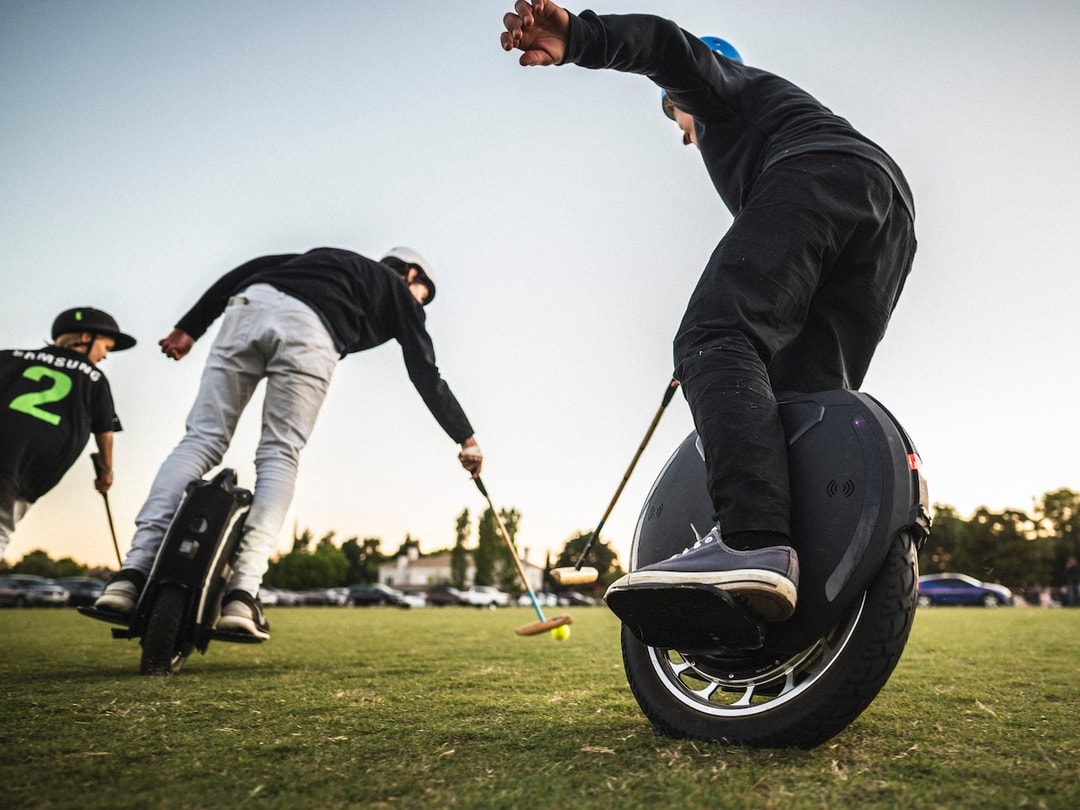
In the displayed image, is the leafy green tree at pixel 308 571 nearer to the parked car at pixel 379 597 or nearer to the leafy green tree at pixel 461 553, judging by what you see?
the leafy green tree at pixel 461 553

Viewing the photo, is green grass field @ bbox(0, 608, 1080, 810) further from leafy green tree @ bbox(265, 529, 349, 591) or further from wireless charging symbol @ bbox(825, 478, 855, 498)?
leafy green tree @ bbox(265, 529, 349, 591)

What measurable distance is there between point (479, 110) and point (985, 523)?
76.2 meters

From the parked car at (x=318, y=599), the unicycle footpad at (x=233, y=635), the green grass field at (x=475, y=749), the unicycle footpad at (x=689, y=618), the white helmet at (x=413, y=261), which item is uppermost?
the white helmet at (x=413, y=261)

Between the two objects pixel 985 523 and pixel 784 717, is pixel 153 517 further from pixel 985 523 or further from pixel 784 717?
pixel 985 523

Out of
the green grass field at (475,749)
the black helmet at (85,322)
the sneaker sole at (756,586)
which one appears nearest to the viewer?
the green grass field at (475,749)

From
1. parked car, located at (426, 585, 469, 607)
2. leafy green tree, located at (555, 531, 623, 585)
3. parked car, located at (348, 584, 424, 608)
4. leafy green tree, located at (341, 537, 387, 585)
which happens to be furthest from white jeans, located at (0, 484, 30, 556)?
leafy green tree, located at (341, 537, 387, 585)

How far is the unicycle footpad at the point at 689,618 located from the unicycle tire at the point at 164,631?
2096 mm

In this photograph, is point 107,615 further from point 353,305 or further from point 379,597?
point 379,597

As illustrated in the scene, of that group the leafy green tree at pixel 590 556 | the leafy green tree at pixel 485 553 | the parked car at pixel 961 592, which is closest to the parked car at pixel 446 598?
the leafy green tree at pixel 590 556

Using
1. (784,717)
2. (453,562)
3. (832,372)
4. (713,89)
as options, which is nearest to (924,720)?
(784,717)

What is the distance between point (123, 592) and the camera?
2.85 m

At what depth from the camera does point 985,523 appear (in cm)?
6938

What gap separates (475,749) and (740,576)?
0.68 meters

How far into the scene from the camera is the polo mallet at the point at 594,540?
2801 millimetres
